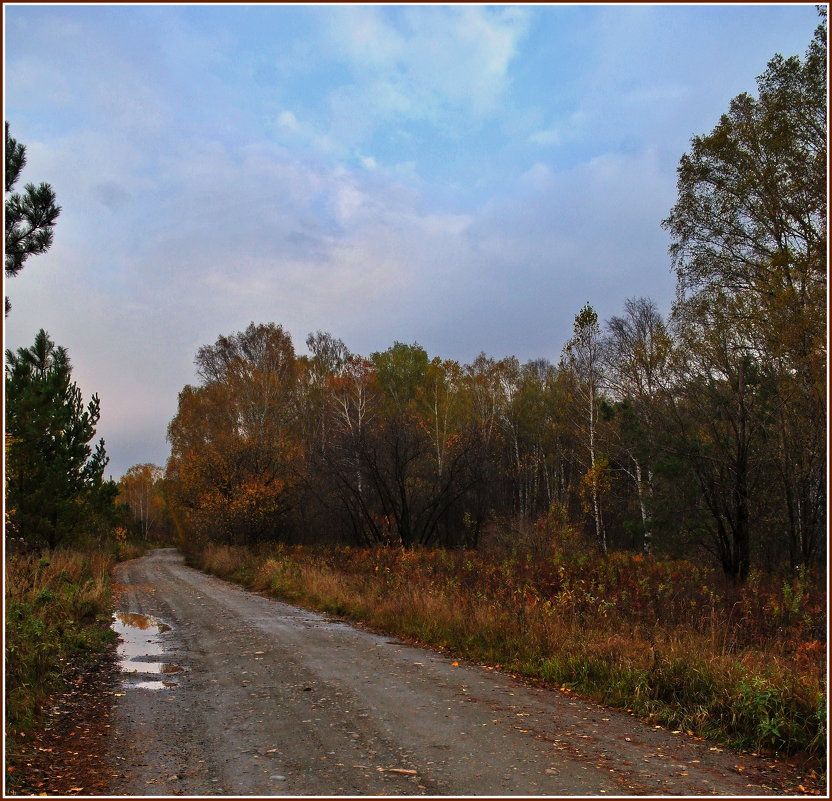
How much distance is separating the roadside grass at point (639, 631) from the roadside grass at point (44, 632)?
4.88m

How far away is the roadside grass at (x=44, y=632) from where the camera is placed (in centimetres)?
616

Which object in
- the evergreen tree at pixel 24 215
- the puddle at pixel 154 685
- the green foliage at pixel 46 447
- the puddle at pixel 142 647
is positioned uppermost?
the evergreen tree at pixel 24 215

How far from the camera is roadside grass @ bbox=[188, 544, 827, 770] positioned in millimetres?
5809

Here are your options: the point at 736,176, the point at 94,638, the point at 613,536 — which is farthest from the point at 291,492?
the point at 736,176

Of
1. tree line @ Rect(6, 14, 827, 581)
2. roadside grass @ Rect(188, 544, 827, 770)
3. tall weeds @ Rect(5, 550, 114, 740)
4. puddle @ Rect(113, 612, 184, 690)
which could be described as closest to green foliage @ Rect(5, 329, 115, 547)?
tree line @ Rect(6, 14, 827, 581)

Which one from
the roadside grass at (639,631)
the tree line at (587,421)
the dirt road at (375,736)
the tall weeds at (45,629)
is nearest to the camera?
the dirt road at (375,736)

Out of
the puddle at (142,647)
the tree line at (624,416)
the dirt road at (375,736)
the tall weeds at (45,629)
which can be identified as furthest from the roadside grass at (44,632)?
the tree line at (624,416)

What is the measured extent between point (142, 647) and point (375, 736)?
6.41 metres

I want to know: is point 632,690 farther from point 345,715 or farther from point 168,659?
point 168,659

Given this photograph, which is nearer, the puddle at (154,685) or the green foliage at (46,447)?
the puddle at (154,685)

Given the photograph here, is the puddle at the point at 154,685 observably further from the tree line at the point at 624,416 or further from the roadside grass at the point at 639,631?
the tree line at the point at 624,416

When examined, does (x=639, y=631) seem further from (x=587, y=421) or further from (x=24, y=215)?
(x=587, y=421)

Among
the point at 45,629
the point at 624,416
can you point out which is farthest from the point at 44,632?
the point at 624,416

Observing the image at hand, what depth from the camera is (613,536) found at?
118ft
